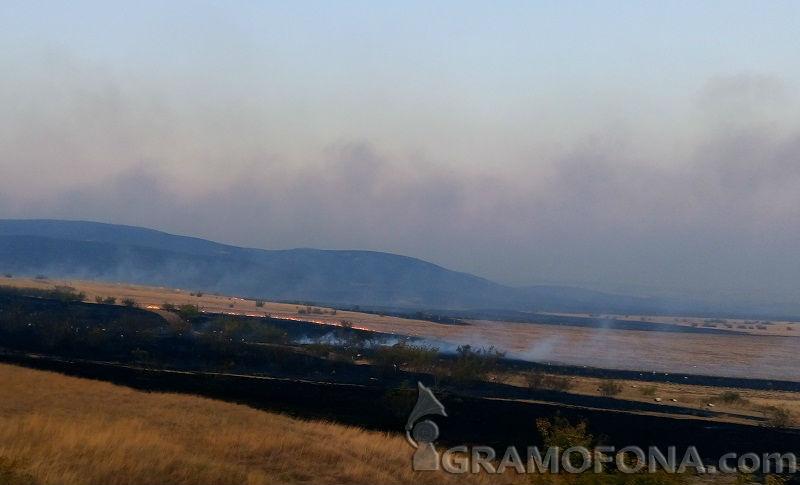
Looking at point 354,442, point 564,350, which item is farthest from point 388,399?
point 564,350

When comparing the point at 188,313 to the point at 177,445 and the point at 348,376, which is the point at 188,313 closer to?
the point at 348,376

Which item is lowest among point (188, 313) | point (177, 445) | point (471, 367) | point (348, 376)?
point (348, 376)

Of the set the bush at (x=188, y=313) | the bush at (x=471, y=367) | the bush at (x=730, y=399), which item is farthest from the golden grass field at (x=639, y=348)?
the bush at (x=730, y=399)

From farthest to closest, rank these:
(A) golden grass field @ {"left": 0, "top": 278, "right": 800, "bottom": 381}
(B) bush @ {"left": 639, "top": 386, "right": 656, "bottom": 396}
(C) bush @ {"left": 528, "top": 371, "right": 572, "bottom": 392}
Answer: (A) golden grass field @ {"left": 0, "top": 278, "right": 800, "bottom": 381}, (B) bush @ {"left": 639, "top": 386, "right": 656, "bottom": 396}, (C) bush @ {"left": 528, "top": 371, "right": 572, "bottom": 392}

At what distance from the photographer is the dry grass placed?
522 inches

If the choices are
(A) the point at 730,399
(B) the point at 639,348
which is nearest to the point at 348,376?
(A) the point at 730,399

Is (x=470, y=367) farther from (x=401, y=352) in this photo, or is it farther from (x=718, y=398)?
(x=718, y=398)

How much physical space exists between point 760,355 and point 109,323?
2598 inches

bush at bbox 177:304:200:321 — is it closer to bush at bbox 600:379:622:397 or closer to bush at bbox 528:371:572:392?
bush at bbox 528:371:572:392

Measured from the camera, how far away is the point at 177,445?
53.7 feet

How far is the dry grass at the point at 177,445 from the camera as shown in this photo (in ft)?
43.5

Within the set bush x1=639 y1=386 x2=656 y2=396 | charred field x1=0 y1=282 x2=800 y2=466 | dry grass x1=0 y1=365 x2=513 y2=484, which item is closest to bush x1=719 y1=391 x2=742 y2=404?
charred field x1=0 y1=282 x2=800 y2=466

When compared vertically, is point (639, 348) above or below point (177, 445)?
above

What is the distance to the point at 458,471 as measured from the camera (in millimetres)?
15711
